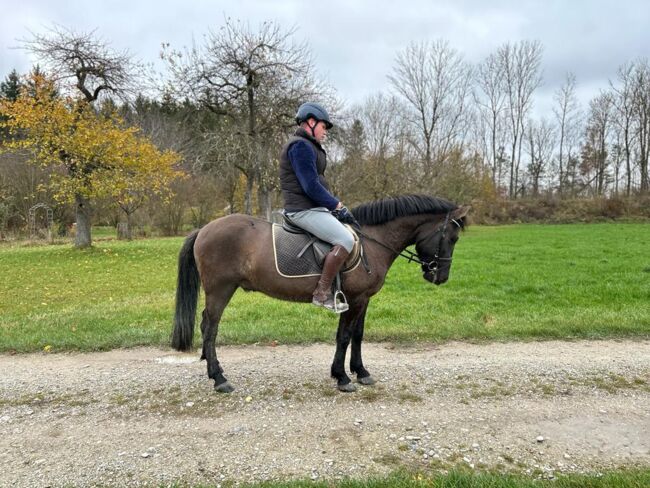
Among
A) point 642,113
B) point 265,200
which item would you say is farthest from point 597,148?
point 265,200

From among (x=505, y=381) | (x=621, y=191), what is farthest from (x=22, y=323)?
(x=621, y=191)

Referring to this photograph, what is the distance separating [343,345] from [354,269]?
35.2 inches

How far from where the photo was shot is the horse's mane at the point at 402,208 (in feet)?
16.3

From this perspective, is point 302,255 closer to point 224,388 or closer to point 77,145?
point 224,388

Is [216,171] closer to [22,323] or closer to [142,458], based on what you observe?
[22,323]

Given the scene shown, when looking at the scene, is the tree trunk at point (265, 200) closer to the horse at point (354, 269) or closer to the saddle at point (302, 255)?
the horse at point (354, 269)

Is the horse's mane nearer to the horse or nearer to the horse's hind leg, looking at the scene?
the horse

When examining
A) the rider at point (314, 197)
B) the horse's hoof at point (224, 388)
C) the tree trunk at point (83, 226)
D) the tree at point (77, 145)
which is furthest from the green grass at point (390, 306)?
the tree trunk at point (83, 226)

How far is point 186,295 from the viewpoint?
5.22m

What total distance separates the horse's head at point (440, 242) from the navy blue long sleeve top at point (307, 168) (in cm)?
142

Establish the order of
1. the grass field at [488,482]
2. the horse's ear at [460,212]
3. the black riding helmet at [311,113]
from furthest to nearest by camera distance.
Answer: the horse's ear at [460,212] < the black riding helmet at [311,113] < the grass field at [488,482]

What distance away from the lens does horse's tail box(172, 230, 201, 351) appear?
5199 millimetres

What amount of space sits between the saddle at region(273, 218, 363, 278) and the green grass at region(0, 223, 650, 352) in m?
2.04

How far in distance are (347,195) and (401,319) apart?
19187mm
